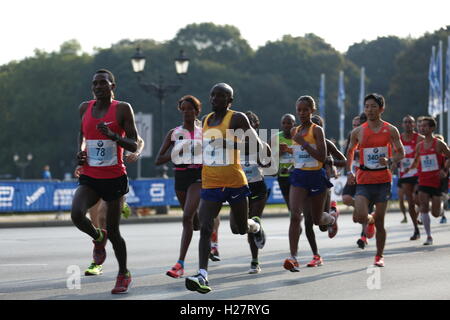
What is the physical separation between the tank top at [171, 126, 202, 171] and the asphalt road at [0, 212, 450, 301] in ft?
4.01

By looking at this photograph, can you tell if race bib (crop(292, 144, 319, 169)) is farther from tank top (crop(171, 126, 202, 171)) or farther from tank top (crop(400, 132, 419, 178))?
tank top (crop(400, 132, 419, 178))

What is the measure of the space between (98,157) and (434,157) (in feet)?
26.2

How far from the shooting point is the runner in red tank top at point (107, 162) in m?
8.96

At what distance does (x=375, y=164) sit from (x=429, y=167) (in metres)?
4.39

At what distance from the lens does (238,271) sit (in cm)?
1124

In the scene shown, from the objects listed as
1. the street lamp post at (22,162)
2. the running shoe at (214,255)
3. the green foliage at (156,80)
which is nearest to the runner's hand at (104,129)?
the running shoe at (214,255)

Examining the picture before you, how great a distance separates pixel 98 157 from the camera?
9.03 m

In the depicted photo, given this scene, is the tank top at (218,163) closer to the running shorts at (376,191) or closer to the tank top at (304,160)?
the tank top at (304,160)

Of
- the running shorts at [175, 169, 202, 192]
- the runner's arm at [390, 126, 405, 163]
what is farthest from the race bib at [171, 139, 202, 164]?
the runner's arm at [390, 126, 405, 163]

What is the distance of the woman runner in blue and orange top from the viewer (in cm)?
1090

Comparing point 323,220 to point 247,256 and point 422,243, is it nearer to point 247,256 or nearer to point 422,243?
point 247,256

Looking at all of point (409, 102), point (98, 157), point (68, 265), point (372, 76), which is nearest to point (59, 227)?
point (68, 265)

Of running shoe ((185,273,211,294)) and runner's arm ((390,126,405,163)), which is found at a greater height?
runner's arm ((390,126,405,163))

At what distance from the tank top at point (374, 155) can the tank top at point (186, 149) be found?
2.03m
